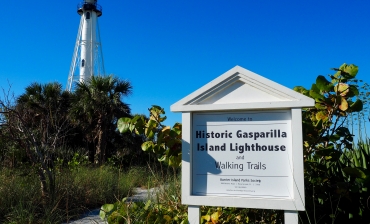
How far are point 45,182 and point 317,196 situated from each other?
177 inches

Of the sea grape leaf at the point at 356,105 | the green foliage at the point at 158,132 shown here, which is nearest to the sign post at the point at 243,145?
the green foliage at the point at 158,132

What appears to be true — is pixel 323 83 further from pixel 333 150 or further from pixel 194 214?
pixel 194 214

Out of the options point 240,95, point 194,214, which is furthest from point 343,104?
point 194,214

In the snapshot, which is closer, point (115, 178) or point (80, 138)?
point (115, 178)

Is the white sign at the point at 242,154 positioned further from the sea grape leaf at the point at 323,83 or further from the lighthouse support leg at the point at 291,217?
the sea grape leaf at the point at 323,83

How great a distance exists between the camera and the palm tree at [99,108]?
15547 millimetres

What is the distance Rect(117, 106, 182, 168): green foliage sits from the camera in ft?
10.3

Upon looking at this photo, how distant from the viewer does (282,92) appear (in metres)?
2.57

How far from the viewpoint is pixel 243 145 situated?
8.82 ft

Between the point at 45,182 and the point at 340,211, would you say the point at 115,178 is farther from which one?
the point at 340,211

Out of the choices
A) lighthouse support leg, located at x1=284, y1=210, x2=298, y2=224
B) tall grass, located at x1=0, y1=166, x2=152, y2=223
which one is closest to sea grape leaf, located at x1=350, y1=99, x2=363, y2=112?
lighthouse support leg, located at x1=284, y1=210, x2=298, y2=224

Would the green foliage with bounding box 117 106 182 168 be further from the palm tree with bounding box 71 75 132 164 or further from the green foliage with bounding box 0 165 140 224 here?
the palm tree with bounding box 71 75 132 164

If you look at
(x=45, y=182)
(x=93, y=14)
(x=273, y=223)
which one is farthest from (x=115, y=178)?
(x=93, y=14)

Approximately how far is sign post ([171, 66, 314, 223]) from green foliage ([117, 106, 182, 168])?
393 millimetres
